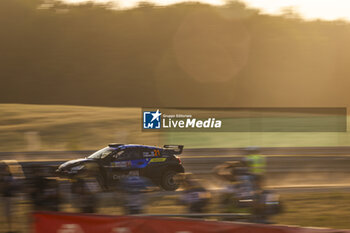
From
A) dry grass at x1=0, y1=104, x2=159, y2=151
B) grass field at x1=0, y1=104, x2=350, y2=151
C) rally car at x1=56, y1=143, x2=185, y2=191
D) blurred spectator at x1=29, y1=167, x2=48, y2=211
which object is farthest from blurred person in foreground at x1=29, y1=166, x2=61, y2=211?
grass field at x1=0, y1=104, x2=350, y2=151

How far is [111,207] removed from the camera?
40.0 feet

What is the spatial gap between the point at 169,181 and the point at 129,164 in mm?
1179

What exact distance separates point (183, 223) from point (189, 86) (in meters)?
45.1

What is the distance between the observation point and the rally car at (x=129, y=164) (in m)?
13.2

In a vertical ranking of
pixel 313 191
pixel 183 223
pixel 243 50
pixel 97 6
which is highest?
pixel 97 6

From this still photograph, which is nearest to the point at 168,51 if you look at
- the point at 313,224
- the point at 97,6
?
the point at 97,6

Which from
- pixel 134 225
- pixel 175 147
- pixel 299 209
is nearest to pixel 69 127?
pixel 175 147

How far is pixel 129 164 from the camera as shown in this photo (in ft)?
45.0

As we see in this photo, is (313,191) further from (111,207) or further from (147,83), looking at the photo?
(147,83)

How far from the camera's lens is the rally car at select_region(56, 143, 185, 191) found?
13.2 metres

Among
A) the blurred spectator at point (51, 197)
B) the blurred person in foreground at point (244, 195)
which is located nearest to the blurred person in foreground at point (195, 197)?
the blurred person in foreground at point (244, 195)

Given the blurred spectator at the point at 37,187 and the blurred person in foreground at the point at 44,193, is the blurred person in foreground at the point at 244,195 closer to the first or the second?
the blurred person in foreground at the point at 44,193

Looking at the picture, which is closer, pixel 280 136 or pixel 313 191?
pixel 313 191

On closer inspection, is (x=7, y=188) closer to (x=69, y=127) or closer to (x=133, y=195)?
(x=133, y=195)
